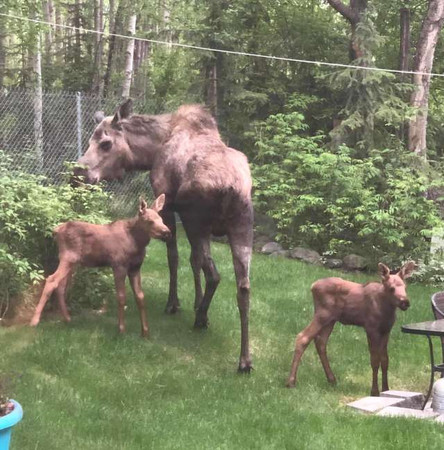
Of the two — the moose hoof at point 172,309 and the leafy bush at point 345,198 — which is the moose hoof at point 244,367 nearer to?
the moose hoof at point 172,309

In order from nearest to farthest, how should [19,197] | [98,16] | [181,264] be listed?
[19,197] < [181,264] < [98,16]

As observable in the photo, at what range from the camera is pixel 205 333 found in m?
7.07

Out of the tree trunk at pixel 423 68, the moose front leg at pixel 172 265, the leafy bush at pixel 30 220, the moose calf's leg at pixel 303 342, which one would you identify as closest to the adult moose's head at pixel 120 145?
the leafy bush at pixel 30 220

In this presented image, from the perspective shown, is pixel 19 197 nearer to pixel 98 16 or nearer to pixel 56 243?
pixel 56 243

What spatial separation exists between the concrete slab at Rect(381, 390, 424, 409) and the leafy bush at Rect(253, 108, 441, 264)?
620cm

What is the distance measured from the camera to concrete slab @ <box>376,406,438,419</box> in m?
5.00

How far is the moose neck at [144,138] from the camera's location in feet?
24.1

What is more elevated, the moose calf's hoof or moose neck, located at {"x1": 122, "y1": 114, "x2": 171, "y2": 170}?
→ moose neck, located at {"x1": 122, "y1": 114, "x2": 171, "y2": 170}

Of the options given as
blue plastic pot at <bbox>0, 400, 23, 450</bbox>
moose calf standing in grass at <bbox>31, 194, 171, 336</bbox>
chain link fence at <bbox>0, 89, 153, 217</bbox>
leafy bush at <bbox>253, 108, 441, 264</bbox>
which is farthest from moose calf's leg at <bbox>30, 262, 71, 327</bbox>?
leafy bush at <bbox>253, 108, 441, 264</bbox>

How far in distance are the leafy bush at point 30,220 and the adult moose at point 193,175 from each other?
0.37 metres

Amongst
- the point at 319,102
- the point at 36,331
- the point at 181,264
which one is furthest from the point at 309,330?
the point at 319,102

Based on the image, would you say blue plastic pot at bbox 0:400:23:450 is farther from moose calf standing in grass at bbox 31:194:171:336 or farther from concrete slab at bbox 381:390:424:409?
concrete slab at bbox 381:390:424:409

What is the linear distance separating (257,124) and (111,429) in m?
11.3

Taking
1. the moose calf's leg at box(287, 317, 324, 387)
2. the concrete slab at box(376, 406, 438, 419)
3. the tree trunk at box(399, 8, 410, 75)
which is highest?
the tree trunk at box(399, 8, 410, 75)
